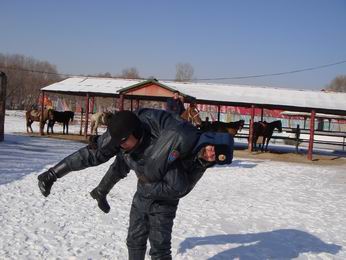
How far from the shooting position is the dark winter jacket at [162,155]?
3158 mm

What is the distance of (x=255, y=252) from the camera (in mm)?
5371

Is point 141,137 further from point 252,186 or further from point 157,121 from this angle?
point 252,186

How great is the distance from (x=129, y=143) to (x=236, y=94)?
2011 centimetres

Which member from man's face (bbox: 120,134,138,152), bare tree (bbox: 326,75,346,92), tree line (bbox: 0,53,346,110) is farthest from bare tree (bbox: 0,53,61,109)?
man's face (bbox: 120,134,138,152)

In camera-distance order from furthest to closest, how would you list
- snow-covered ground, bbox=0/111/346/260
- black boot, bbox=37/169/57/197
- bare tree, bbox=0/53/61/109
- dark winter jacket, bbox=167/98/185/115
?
bare tree, bbox=0/53/61/109, dark winter jacket, bbox=167/98/185/115, snow-covered ground, bbox=0/111/346/260, black boot, bbox=37/169/57/197

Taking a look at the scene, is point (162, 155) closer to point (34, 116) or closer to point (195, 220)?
point (195, 220)

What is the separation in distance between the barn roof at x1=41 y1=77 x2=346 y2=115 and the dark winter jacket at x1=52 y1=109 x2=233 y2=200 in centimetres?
1761

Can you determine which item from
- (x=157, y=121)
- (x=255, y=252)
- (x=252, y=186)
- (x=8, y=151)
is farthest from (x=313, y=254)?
(x=8, y=151)

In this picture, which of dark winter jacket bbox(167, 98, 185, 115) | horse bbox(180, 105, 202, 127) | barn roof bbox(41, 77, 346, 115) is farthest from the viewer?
barn roof bbox(41, 77, 346, 115)

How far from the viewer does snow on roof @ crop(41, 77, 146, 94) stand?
2309cm

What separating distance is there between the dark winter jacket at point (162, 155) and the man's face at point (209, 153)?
0.05 m

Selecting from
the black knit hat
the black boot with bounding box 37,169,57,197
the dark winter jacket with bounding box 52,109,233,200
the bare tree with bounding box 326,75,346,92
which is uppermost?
the bare tree with bounding box 326,75,346,92

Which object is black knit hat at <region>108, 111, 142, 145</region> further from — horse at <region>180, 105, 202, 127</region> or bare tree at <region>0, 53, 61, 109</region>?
bare tree at <region>0, 53, 61, 109</region>

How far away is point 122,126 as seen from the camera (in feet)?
10.1
